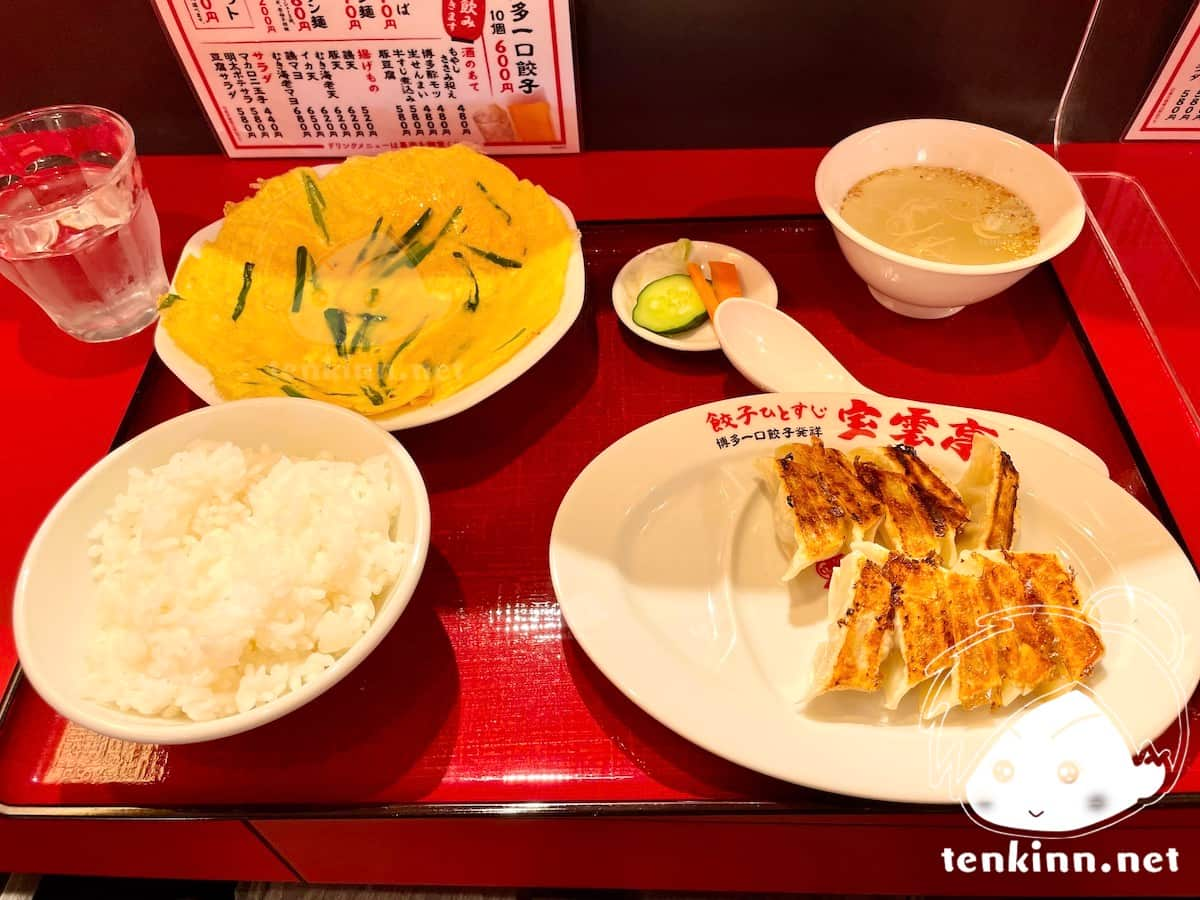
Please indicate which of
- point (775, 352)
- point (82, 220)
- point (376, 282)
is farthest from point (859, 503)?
point (82, 220)

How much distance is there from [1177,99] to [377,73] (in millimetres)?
1764

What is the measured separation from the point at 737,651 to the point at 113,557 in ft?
2.99

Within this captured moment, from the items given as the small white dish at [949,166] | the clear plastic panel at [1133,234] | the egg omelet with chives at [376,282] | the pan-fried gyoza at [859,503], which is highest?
the small white dish at [949,166]

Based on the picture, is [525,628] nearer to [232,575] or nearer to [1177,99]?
[232,575]

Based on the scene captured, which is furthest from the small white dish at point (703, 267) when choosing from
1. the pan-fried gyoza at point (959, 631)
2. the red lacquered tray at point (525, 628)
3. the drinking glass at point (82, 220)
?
the drinking glass at point (82, 220)

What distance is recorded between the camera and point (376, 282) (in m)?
1.59

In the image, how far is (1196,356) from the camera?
1.50 meters

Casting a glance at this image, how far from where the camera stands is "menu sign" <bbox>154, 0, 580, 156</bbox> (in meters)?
1.61

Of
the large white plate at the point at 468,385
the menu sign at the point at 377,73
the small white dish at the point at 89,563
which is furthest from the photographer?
the menu sign at the point at 377,73

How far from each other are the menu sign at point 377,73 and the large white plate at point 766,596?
35.0 inches

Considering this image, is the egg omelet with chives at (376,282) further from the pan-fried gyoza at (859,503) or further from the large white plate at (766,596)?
the pan-fried gyoza at (859,503)

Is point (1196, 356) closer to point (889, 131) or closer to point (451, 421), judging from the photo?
point (889, 131)

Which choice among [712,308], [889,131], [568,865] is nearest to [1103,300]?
[889,131]

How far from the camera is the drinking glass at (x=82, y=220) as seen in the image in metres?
1.47
